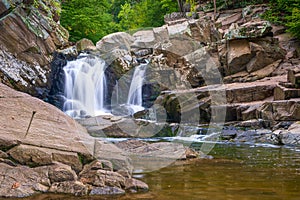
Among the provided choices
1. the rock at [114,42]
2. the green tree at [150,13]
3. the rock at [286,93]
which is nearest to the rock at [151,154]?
the rock at [286,93]

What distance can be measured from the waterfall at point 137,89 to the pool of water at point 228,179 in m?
10.4

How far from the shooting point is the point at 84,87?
16.2 meters

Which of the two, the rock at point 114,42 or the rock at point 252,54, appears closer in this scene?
the rock at point 252,54

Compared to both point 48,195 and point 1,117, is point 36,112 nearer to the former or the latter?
point 1,117

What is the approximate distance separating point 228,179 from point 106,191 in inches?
71.0

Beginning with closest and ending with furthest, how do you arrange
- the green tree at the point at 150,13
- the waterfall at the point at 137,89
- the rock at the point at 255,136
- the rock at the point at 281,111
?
the rock at the point at 255,136 < the rock at the point at 281,111 < the waterfall at the point at 137,89 < the green tree at the point at 150,13

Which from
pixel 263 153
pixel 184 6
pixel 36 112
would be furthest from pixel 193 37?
pixel 36 112

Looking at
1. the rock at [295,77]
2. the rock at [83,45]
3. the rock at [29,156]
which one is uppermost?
the rock at [83,45]

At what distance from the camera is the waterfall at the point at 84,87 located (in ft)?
50.8

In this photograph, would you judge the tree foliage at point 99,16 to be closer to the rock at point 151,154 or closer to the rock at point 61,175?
the rock at point 151,154

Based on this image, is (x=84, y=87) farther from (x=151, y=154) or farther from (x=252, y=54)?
(x=151, y=154)

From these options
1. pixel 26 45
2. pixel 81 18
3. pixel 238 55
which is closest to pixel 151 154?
pixel 26 45

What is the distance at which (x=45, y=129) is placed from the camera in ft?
16.7

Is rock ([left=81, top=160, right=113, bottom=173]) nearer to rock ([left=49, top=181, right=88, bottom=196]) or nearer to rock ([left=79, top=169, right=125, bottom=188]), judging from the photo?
rock ([left=79, top=169, right=125, bottom=188])
